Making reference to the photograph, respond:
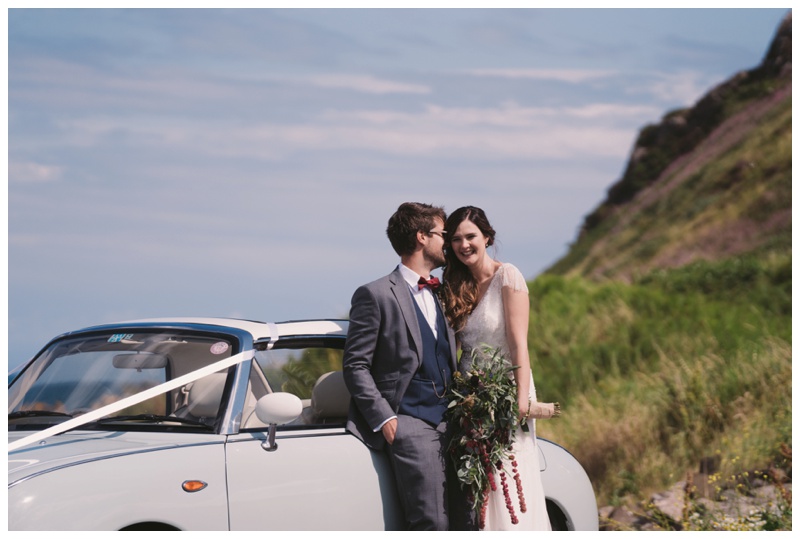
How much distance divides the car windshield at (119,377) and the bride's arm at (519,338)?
1.56 meters

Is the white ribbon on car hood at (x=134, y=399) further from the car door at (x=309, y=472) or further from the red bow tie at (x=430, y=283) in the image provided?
the red bow tie at (x=430, y=283)

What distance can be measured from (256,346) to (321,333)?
0.44m

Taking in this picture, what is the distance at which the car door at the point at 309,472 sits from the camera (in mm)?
4809

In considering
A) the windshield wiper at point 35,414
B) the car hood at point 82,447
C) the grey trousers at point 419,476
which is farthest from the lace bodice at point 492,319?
the windshield wiper at point 35,414

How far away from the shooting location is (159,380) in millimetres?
5582

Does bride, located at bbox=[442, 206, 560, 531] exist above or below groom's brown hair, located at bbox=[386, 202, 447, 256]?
below

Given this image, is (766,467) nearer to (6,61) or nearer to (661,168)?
(6,61)

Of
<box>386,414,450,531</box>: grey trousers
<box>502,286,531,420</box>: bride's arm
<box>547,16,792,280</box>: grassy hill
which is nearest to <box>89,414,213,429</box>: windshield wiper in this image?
<box>386,414,450,531</box>: grey trousers

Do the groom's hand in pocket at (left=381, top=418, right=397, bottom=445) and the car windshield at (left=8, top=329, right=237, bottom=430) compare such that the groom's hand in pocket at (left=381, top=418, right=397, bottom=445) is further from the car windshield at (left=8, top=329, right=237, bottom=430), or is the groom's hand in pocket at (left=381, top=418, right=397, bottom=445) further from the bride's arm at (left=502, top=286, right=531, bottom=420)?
the car windshield at (left=8, top=329, right=237, bottom=430)

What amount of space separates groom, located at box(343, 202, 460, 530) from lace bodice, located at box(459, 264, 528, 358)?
161 mm

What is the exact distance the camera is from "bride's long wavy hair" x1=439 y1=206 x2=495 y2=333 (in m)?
5.61

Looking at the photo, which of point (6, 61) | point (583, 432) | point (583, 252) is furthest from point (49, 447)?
point (583, 252)

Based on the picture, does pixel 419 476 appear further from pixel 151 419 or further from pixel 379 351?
pixel 151 419

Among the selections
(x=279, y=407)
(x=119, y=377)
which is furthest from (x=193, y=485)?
(x=119, y=377)
